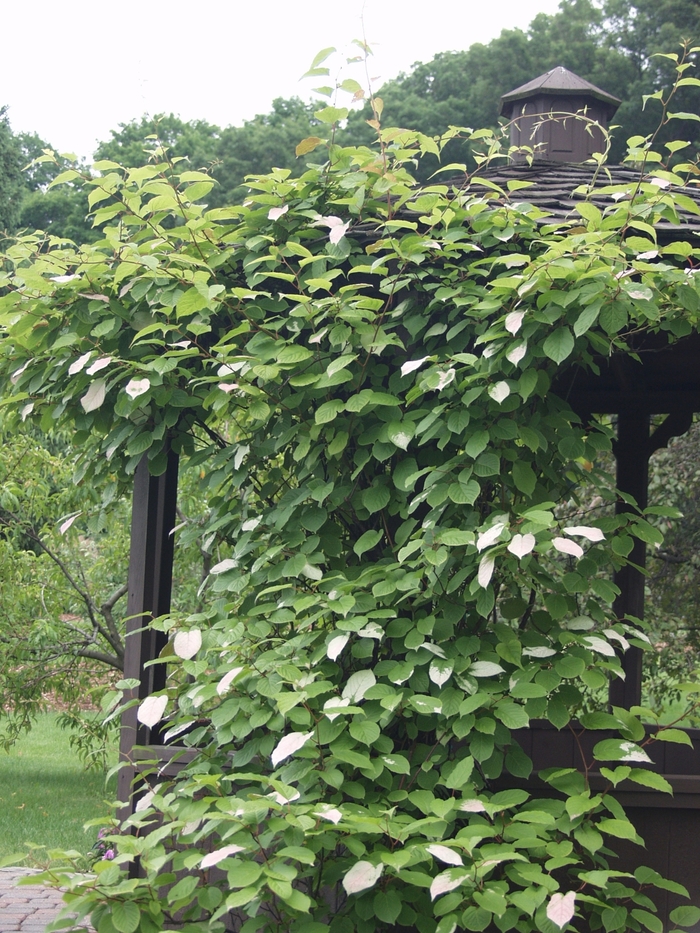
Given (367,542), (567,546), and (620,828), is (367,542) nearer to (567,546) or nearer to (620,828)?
(567,546)

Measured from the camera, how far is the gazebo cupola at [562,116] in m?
4.24

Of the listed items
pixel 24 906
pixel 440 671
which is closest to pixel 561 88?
pixel 440 671

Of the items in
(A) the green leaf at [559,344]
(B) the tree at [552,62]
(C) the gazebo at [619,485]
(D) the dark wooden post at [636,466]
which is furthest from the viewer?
(B) the tree at [552,62]

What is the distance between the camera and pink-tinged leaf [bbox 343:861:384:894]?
204 cm

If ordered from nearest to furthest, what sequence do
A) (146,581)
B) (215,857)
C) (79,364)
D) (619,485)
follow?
(215,857)
(79,364)
(146,581)
(619,485)

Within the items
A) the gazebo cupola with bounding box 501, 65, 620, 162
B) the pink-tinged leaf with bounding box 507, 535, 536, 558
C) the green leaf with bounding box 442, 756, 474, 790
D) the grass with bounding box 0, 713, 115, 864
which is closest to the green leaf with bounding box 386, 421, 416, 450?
the pink-tinged leaf with bounding box 507, 535, 536, 558

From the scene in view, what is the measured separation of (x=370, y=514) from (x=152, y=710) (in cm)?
82

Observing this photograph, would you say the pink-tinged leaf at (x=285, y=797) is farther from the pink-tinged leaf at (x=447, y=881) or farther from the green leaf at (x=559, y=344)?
the green leaf at (x=559, y=344)

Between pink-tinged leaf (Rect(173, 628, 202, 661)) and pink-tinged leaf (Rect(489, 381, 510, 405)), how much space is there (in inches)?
38.1

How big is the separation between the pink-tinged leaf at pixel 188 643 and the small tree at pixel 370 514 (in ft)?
0.03

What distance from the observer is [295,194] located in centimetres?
277

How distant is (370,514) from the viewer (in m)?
2.79

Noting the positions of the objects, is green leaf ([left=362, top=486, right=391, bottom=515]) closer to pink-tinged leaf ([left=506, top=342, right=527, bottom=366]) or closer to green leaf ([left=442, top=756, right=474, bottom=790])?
pink-tinged leaf ([left=506, top=342, right=527, bottom=366])

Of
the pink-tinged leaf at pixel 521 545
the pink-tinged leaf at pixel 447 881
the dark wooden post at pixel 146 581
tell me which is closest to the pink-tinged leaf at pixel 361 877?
the pink-tinged leaf at pixel 447 881
